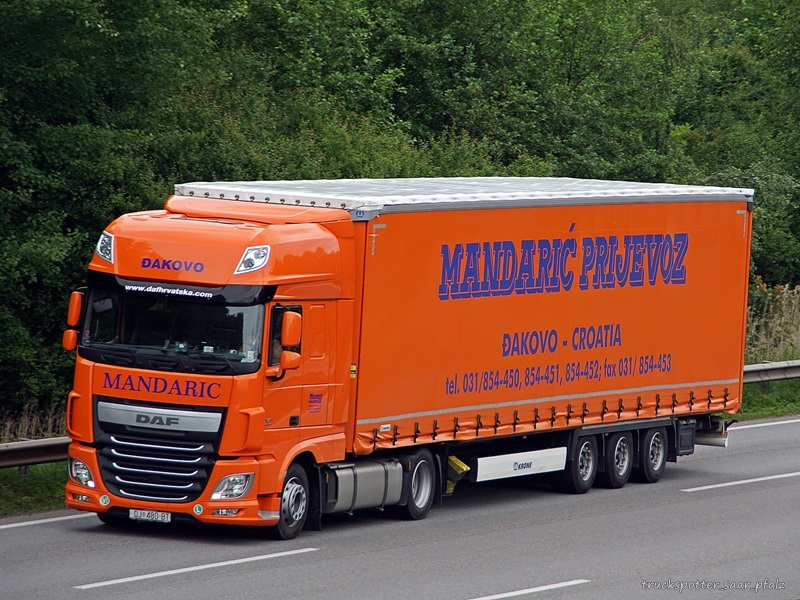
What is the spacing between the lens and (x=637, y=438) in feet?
59.1

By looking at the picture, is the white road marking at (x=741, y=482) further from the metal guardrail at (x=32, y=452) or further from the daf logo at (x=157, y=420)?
the metal guardrail at (x=32, y=452)

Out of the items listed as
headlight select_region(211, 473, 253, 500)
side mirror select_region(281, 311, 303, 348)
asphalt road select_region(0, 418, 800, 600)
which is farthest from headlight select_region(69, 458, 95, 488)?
side mirror select_region(281, 311, 303, 348)

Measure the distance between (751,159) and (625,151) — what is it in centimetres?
694

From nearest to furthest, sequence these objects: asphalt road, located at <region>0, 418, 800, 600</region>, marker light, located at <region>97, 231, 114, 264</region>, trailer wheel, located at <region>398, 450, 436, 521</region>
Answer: asphalt road, located at <region>0, 418, 800, 600</region> < marker light, located at <region>97, 231, 114, 264</region> < trailer wheel, located at <region>398, 450, 436, 521</region>

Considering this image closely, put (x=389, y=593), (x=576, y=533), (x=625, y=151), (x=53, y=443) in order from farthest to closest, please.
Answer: (x=625, y=151) < (x=53, y=443) < (x=576, y=533) < (x=389, y=593)

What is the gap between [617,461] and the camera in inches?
694

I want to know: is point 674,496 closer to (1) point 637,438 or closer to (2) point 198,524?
(1) point 637,438

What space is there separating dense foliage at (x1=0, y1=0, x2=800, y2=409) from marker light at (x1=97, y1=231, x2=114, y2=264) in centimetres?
441

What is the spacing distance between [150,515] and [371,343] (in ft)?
8.78

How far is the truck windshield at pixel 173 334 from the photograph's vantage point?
510 inches

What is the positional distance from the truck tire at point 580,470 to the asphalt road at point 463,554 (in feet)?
0.72

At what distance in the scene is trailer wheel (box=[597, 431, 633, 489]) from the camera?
17422mm

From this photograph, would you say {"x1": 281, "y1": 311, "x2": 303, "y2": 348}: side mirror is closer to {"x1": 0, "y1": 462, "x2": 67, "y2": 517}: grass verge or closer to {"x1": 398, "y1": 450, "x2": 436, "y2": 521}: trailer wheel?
{"x1": 398, "y1": 450, "x2": 436, "y2": 521}: trailer wheel

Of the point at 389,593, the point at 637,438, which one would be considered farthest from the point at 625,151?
the point at 389,593
